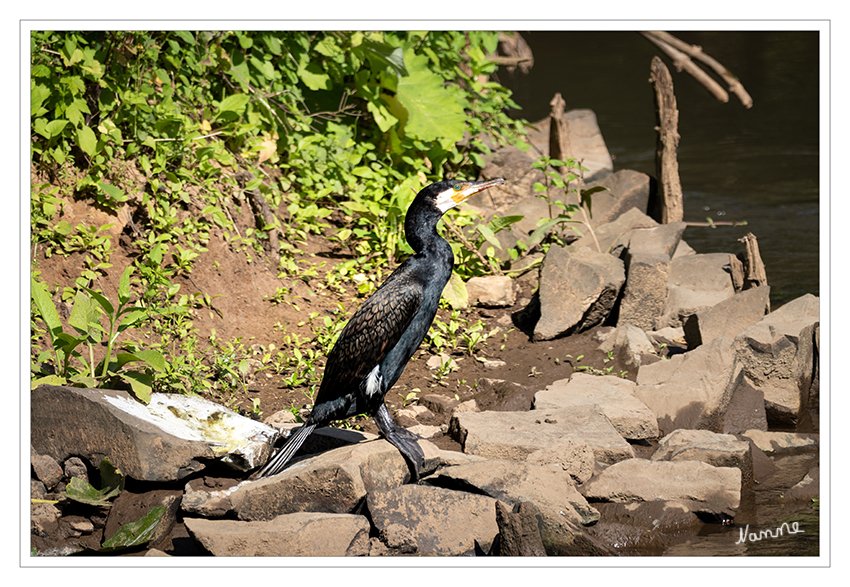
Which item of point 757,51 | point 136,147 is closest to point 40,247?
point 136,147

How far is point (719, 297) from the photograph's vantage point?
579cm

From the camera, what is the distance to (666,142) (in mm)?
7125

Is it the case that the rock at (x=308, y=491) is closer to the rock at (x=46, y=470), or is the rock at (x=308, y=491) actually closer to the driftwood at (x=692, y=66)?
the rock at (x=46, y=470)

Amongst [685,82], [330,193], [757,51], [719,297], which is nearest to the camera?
[719,297]

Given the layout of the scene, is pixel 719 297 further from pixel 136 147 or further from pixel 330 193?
pixel 136 147

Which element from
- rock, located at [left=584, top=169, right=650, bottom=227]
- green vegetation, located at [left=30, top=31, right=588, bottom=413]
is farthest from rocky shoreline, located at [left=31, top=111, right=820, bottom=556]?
rock, located at [left=584, top=169, right=650, bottom=227]

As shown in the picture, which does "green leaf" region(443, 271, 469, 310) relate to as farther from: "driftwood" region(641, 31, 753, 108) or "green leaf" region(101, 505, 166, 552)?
"green leaf" region(101, 505, 166, 552)

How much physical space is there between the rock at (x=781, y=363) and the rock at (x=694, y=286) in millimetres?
925

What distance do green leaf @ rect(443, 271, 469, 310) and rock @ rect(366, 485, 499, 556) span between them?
2404mm

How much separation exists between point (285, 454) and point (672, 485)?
1851 millimetres

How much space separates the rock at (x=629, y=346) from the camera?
4984 mm

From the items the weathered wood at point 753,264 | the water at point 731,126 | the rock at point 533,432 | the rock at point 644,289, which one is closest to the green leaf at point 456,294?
the rock at point 644,289

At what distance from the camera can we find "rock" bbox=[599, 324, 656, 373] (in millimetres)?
4984
